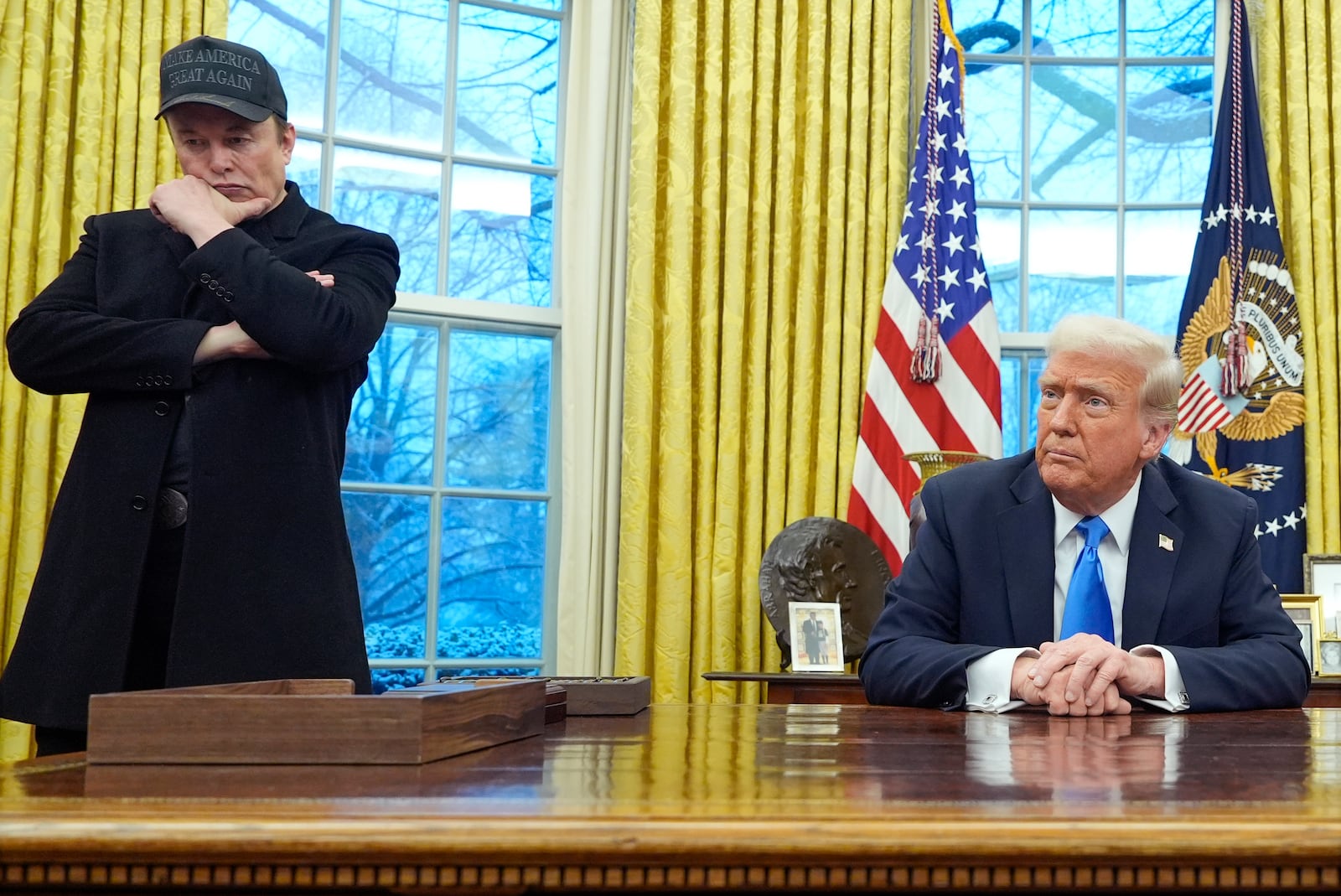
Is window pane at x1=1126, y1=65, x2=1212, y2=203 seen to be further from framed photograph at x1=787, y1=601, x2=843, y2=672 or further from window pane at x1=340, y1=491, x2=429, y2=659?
window pane at x1=340, y1=491, x2=429, y2=659

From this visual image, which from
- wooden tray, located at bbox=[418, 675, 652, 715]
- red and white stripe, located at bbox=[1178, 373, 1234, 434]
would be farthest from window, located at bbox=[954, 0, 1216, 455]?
wooden tray, located at bbox=[418, 675, 652, 715]

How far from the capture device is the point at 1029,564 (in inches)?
83.0

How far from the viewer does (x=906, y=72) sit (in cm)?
435

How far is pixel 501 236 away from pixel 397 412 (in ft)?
2.16

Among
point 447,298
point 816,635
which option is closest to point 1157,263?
point 816,635

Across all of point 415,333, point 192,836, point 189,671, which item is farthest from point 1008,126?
point 192,836

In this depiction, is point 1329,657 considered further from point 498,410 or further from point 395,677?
point 395,677

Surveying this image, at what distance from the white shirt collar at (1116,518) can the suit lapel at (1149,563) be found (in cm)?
1

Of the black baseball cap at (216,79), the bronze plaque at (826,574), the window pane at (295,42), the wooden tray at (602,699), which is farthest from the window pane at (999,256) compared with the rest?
the wooden tray at (602,699)

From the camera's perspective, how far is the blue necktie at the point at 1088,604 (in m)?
2.06

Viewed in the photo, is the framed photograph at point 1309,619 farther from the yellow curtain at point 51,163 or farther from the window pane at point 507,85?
the yellow curtain at point 51,163

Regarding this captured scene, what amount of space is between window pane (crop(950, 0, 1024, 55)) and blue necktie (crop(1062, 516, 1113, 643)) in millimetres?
3031

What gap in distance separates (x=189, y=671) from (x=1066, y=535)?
1.33 m

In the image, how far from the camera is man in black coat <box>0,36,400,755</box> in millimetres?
1634
